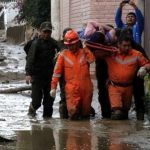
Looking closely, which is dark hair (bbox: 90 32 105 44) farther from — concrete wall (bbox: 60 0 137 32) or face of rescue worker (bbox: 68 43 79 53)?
concrete wall (bbox: 60 0 137 32)

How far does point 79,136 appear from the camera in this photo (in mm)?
8617

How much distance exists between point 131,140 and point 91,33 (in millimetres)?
2692

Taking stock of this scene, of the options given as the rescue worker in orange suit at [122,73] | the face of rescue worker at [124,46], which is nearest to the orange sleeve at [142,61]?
the rescue worker in orange suit at [122,73]

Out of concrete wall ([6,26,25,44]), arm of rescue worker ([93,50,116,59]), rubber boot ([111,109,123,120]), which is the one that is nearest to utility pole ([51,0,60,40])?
concrete wall ([6,26,25,44])

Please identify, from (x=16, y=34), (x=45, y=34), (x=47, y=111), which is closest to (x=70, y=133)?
(x=47, y=111)

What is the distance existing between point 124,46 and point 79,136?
2.16 meters

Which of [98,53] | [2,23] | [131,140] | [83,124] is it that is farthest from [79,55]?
[2,23]

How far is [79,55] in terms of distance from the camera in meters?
10.4

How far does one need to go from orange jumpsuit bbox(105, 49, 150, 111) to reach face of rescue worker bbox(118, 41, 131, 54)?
0.09 meters

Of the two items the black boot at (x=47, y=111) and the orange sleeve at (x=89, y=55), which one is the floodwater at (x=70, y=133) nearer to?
the black boot at (x=47, y=111)

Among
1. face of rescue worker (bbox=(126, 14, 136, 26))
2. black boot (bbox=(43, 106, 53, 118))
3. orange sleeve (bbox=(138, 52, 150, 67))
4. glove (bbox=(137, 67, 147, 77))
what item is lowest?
black boot (bbox=(43, 106, 53, 118))

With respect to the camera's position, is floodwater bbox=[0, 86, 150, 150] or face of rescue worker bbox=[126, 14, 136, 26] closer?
floodwater bbox=[0, 86, 150, 150]

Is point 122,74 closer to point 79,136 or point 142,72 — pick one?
point 142,72

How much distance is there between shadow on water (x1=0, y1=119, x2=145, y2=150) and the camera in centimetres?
786
